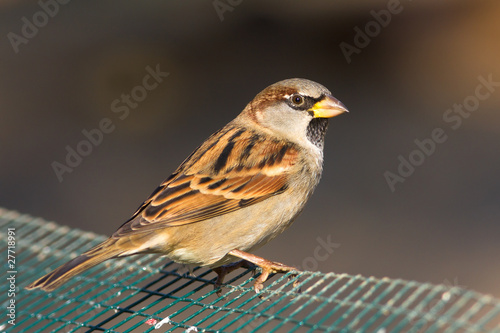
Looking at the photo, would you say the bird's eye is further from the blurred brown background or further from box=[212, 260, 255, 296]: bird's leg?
the blurred brown background

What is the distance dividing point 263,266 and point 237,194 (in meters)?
0.42

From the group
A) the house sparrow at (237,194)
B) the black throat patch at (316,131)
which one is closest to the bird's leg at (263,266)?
the house sparrow at (237,194)

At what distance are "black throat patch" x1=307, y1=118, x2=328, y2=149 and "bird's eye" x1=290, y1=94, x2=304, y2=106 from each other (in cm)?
13

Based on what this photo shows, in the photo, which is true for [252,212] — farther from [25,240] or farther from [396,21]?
[396,21]

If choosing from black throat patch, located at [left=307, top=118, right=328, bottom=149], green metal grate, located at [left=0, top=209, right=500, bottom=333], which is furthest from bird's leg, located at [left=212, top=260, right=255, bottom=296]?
black throat patch, located at [left=307, top=118, right=328, bottom=149]

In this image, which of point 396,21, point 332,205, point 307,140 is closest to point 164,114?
point 332,205

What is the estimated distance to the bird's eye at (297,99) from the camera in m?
3.93

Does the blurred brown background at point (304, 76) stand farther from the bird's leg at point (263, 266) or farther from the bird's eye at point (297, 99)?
the bird's leg at point (263, 266)

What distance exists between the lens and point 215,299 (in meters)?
3.26

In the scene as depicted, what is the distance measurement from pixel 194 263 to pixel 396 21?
23.0 ft

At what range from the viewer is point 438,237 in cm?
627

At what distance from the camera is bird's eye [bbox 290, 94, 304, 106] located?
3.93 metres

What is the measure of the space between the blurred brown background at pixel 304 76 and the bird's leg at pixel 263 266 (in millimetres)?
2500

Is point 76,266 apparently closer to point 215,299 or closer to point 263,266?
point 215,299
